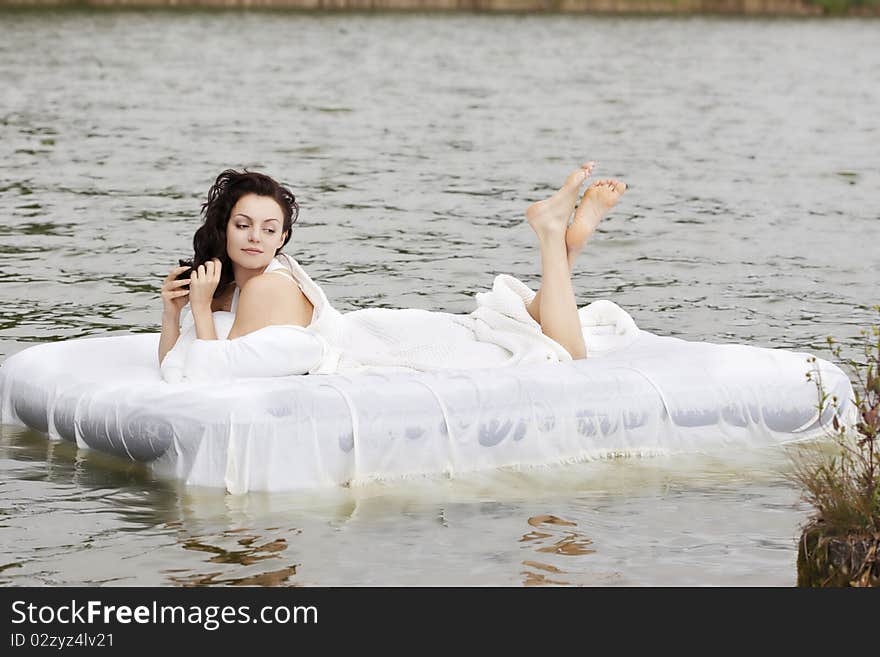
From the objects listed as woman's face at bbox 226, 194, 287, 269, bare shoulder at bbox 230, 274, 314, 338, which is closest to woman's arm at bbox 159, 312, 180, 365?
bare shoulder at bbox 230, 274, 314, 338

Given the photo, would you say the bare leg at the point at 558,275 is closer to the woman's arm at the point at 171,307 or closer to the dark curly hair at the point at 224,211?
the dark curly hair at the point at 224,211

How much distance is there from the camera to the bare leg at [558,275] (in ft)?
24.5

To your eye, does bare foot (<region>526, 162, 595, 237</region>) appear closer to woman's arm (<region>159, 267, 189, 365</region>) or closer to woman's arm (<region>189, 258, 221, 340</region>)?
woman's arm (<region>189, 258, 221, 340</region>)

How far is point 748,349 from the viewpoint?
7641mm

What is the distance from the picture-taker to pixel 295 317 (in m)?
7.15

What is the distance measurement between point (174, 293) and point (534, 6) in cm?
3686

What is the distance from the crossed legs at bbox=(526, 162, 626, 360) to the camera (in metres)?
7.47

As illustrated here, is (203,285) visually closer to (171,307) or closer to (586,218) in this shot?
(171,307)

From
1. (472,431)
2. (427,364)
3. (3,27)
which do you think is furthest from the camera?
(3,27)

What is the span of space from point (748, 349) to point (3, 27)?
2729cm
